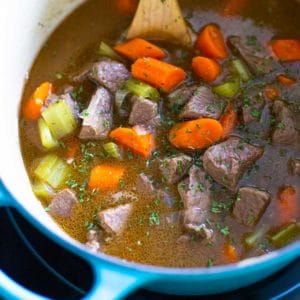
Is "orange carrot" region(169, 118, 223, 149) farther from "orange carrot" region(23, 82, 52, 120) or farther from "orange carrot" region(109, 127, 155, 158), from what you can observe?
"orange carrot" region(23, 82, 52, 120)

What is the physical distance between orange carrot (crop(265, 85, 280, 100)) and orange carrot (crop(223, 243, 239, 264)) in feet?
2.05

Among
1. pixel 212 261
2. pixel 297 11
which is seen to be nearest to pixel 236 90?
pixel 297 11

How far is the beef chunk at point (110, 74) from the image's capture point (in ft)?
8.22

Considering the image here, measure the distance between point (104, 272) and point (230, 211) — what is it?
2.14ft

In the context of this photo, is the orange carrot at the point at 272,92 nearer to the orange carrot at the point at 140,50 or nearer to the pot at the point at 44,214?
the orange carrot at the point at 140,50

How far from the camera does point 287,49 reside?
101 inches

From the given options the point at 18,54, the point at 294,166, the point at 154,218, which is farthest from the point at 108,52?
the point at 294,166

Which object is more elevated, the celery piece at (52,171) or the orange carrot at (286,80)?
the orange carrot at (286,80)

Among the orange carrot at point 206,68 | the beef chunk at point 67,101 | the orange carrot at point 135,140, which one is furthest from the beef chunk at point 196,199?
the beef chunk at point 67,101

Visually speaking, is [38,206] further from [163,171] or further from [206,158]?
[206,158]

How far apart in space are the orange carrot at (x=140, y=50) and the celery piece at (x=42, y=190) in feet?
2.11

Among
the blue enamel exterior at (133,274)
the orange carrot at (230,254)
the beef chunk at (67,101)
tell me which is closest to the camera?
the blue enamel exterior at (133,274)

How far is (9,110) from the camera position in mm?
2451

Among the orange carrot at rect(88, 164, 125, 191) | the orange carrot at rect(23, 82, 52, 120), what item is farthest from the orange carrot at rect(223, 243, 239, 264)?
the orange carrot at rect(23, 82, 52, 120)
